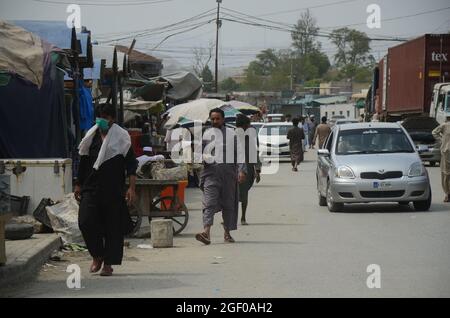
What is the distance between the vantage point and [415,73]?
120 feet

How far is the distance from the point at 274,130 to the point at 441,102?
8.90 metres

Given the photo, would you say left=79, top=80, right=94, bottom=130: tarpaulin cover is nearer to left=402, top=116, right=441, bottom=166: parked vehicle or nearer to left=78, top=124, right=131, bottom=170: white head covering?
left=78, top=124, right=131, bottom=170: white head covering

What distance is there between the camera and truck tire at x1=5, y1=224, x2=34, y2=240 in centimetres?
1246

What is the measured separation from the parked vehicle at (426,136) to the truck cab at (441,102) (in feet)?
1.27

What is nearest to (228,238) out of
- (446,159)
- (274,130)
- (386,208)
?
(386,208)

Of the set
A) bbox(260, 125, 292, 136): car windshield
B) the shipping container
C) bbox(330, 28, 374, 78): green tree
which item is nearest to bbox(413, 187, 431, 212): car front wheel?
the shipping container

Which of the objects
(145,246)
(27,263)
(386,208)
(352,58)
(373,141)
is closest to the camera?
(27,263)

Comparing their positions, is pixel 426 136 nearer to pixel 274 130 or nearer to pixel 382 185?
pixel 274 130

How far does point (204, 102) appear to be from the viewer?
95.1ft

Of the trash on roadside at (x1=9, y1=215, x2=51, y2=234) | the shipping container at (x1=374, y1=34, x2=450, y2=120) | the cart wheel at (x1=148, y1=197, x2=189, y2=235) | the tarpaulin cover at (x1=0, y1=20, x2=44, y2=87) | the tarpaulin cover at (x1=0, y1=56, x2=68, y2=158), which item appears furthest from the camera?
the shipping container at (x1=374, y1=34, x2=450, y2=120)

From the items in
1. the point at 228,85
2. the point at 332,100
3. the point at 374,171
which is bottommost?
the point at 374,171

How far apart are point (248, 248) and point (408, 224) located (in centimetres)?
361

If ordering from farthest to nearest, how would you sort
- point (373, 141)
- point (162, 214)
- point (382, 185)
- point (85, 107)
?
point (85, 107) < point (373, 141) < point (382, 185) < point (162, 214)
